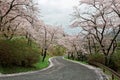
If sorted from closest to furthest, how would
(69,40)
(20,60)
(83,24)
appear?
(20,60) < (83,24) < (69,40)

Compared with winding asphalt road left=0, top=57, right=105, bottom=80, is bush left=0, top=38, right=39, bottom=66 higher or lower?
higher

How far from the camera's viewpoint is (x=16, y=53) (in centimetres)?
3250

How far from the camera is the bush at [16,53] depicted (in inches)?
1220

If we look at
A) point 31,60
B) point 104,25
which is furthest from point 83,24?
point 31,60

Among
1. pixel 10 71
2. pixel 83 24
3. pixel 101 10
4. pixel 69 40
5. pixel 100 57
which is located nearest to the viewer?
pixel 10 71

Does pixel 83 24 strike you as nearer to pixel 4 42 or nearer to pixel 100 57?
pixel 100 57

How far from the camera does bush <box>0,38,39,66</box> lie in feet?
102

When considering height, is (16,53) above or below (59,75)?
above

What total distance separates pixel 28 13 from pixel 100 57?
2305 cm

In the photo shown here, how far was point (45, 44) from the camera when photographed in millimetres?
60906

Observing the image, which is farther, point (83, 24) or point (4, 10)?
point (83, 24)

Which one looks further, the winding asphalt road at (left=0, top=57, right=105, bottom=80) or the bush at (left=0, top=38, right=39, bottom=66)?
the bush at (left=0, top=38, right=39, bottom=66)

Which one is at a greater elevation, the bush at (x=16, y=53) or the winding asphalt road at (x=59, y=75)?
the bush at (x=16, y=53)

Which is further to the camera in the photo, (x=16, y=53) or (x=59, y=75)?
(x=16, y=53)
